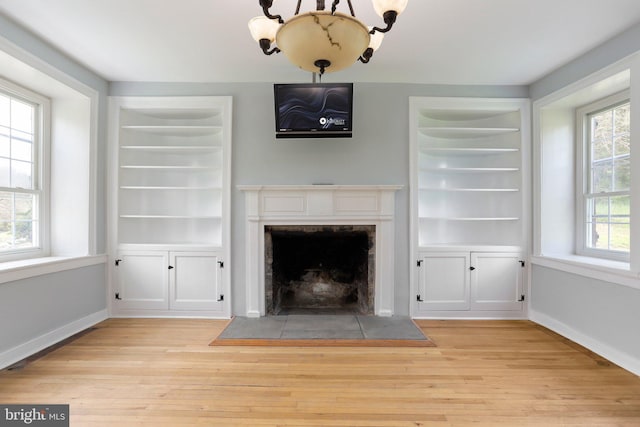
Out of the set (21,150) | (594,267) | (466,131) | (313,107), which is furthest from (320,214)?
(21,150)

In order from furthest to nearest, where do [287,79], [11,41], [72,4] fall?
[287,79] < [11,41] < [72,4]

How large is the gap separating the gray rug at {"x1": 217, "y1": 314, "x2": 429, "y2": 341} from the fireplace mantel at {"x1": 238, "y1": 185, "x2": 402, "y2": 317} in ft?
0.58

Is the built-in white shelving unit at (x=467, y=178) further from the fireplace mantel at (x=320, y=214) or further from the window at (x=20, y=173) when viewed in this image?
the window at (x=20, y=173)

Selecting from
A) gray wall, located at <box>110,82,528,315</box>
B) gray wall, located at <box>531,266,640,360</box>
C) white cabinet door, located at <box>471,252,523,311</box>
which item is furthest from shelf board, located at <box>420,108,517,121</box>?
gray wall, located at <box>531,266,640,360</box>

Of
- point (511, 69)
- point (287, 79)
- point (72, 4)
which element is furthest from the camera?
point (287, 79)

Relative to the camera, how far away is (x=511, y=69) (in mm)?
2928

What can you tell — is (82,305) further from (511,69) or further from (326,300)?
(511,69)

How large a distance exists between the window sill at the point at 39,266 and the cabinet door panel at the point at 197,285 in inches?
31.5

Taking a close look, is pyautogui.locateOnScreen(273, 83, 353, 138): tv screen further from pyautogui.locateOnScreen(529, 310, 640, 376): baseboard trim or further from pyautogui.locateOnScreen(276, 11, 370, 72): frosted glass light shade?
pyautogui.locateOnScreen(529, 310, 640, 376): baseboard trim

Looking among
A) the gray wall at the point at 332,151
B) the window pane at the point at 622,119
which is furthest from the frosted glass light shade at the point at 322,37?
the window pane at the point at 622,119

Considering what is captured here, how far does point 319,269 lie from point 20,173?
3.08 meters

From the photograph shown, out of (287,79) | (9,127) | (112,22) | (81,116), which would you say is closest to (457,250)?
(287,79)

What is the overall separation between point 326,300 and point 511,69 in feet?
10.3

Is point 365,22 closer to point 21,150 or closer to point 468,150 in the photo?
point 468,150
